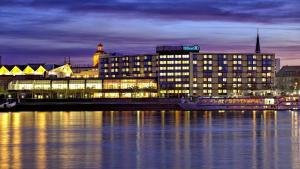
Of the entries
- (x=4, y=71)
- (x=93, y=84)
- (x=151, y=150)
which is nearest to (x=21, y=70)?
(x=4, y=71)

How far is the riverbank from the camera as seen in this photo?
438 ft

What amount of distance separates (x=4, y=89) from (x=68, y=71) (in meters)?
25.8

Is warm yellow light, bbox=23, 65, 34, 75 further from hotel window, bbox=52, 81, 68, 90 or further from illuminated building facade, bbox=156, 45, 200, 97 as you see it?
illuminated building facade, bbox=156, 45, 200, 97

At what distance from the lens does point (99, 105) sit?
135 meters

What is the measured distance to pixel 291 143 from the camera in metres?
41.6

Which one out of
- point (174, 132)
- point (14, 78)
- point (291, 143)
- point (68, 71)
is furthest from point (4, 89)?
point (291, 143)

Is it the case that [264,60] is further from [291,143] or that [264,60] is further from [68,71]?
[291,143]

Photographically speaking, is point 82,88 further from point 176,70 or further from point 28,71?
point 176,70

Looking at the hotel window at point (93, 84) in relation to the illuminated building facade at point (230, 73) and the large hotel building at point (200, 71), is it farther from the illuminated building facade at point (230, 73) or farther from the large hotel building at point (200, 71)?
the illuminated building facade at point (230, 73)

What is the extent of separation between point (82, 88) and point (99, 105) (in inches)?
942

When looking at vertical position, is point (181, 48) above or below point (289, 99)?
above

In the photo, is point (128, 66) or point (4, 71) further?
point (128, 66)

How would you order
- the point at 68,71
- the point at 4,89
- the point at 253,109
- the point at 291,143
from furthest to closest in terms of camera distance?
the point at 68,71
the point at 4,89
the point at 253,109
the point at 291,143

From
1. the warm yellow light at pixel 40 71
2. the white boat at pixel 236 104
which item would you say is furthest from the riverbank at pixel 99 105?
the warm yellow light at pixel 40 71
